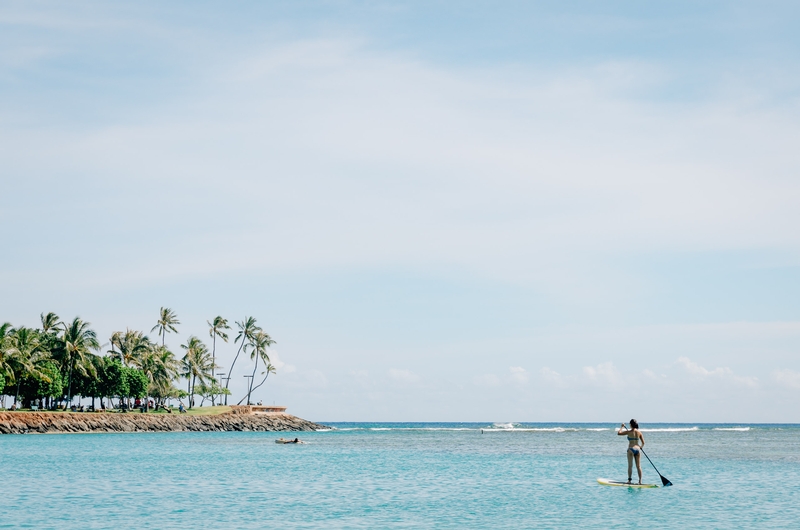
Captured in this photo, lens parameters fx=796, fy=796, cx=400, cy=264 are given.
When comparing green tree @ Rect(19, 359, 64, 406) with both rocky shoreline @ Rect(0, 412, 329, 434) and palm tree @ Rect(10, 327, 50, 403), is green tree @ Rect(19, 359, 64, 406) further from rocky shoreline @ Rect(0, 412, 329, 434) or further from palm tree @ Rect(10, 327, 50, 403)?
rocky shoreline @ Rect(0, 412, 329, 434)

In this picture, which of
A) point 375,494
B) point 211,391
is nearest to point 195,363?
point 211,391

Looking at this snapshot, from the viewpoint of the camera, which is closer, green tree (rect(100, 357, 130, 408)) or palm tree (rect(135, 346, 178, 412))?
green tree (rect(100, 357, 130, 408))

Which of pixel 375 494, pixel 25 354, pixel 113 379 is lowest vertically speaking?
pixel 375 494

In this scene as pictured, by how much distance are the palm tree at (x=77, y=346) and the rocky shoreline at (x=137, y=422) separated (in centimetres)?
568

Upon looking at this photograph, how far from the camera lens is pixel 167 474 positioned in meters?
39.1

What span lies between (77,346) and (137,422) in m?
12.7

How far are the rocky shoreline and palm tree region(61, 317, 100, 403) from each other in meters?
5.68

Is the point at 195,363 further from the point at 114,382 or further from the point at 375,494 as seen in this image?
the point at 375,494

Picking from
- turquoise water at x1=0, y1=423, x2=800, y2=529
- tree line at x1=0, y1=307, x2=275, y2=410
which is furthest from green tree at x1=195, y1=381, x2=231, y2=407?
turquoise water at x1=0, y1=423, x2=800, y2=529

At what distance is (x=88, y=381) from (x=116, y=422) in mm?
7880

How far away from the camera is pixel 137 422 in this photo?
99375 millimetres

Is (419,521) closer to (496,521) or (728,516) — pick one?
(496,521)

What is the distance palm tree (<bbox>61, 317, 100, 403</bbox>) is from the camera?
9331 centimetres

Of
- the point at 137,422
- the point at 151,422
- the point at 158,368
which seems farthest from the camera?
the point at 158,368
